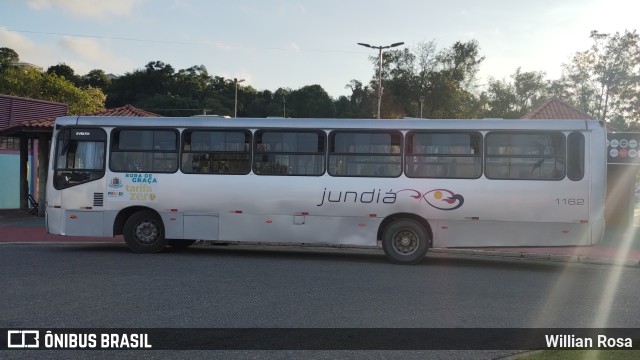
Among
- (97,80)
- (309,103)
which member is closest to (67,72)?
(97,80)

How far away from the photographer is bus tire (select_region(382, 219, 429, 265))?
1228cm

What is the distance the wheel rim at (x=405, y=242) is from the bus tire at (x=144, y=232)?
532 cm

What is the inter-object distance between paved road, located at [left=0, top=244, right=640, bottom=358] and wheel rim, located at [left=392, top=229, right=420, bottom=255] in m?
0.41

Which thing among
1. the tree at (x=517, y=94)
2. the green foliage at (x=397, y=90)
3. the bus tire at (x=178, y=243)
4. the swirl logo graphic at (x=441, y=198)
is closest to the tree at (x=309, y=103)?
the green foliage at (x=397, y=90)

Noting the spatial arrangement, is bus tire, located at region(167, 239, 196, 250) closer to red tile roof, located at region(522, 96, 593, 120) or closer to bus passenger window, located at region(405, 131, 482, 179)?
bus passenger window, located at region(405, 131, 482, 179)

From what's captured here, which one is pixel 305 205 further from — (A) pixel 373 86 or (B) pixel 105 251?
(A) pixel 373 86

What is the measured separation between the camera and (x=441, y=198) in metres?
12.2

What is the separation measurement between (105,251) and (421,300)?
27.8 feet

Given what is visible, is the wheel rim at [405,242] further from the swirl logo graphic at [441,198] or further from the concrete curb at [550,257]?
the concrete curb at [550,257]

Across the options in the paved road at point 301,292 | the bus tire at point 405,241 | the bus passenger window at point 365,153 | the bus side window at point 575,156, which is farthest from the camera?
the bus passenger window at point 365,153

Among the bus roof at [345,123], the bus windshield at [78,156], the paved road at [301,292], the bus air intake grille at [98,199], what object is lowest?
the paved road at [301,292]

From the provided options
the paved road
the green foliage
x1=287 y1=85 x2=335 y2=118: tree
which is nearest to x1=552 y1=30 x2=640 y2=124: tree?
the green foliage

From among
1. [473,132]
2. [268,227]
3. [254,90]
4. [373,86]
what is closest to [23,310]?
[268,227]

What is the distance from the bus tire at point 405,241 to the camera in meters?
12.3
